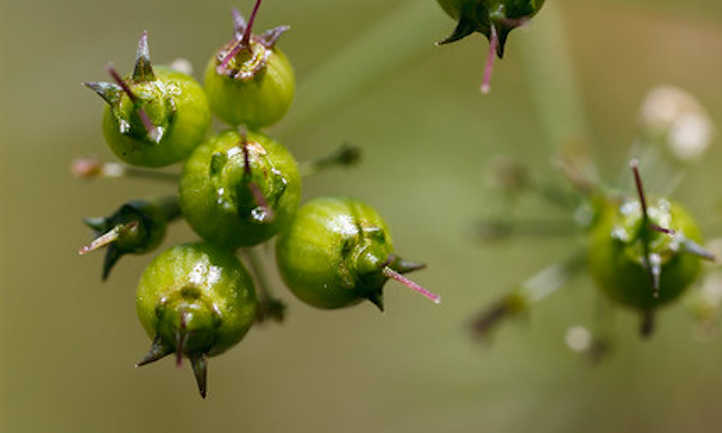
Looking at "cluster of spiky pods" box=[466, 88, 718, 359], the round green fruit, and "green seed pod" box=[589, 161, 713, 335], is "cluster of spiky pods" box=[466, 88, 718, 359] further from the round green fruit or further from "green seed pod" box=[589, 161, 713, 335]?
the round green fruit

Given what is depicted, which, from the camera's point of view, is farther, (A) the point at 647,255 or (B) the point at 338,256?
(A) the point at 647,255

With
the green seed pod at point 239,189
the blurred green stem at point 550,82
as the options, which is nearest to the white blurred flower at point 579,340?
the blurred green stem at point 550,82

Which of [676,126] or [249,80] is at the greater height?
[249,80]

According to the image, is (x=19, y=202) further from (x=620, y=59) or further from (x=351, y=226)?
(x=620, y=59)

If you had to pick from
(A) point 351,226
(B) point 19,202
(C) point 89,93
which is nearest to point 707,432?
(A) point 351,226

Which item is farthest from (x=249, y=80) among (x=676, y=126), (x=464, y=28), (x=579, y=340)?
(x=676, y=126)

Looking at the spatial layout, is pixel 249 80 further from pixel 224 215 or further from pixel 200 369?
pixel 200 369

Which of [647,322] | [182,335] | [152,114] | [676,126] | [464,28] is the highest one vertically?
[464,28]
